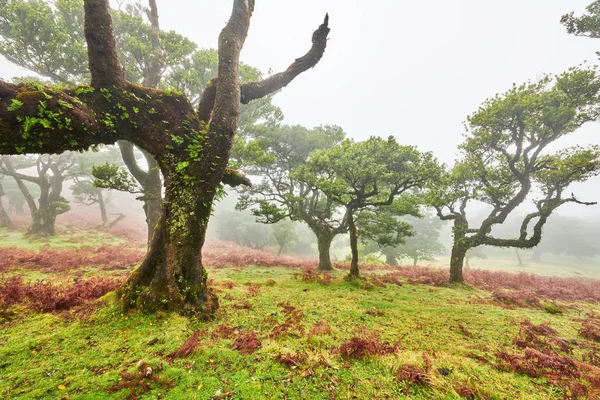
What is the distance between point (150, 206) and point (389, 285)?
14960 mm

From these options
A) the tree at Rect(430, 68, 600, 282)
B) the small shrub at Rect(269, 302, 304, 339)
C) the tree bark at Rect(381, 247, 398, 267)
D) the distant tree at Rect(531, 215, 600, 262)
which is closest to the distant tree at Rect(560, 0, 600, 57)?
the tree at Rect(430, 68, 600, 282)

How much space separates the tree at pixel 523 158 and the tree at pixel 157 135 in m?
11.6

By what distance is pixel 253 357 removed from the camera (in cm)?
443

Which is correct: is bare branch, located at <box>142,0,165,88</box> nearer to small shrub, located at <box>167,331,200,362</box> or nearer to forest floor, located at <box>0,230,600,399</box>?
forest floor, located at <box>0,230,600,399</box>

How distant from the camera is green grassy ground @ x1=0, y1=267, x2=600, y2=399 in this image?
11.6 feet

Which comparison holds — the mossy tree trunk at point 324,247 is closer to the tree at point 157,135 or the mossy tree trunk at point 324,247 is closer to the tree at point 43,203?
the tree at point 157,135

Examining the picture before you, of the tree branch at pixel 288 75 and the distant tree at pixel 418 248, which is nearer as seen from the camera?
the tree branch at pixel 288 75

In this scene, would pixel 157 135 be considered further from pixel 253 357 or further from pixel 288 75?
pixel 253 357

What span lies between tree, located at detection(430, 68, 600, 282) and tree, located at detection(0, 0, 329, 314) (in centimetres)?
1162

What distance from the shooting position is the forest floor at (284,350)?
3.59 meters

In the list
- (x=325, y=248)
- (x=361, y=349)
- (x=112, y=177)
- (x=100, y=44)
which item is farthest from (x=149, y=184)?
(x=361, y=349)

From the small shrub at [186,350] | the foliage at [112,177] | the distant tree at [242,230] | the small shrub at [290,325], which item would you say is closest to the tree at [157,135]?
the small shrub at [186,350]

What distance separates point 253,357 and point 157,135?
6526 mm

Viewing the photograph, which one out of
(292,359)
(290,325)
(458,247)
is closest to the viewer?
(292,359)
